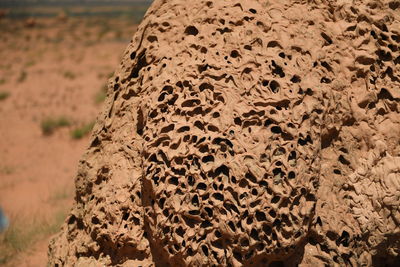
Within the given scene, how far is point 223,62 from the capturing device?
8.62 ft

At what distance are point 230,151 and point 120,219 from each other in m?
0.83

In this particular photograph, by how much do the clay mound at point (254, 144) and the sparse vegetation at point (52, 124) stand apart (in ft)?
25.5

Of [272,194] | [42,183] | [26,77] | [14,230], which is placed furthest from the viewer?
[26,77]

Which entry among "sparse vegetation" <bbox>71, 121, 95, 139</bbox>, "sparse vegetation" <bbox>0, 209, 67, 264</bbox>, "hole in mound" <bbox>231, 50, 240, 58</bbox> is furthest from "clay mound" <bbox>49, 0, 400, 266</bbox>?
"sparse vegetation" <bbox>71, 121, 95, 139</bbox>

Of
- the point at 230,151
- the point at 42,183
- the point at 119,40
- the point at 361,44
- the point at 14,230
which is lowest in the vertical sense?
the point at 119,40

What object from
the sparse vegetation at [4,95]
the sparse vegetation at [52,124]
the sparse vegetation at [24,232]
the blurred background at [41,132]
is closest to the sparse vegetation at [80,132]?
the blurred background at [41,132]

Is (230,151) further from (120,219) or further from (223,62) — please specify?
(120,219)

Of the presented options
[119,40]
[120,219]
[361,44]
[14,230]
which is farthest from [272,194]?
[119,40]

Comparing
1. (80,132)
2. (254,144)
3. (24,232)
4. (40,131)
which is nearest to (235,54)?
(254,144)

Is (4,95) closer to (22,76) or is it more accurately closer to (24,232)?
(22,76)

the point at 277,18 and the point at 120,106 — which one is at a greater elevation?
the point at 277,18

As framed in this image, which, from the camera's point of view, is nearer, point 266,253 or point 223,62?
point 266,253

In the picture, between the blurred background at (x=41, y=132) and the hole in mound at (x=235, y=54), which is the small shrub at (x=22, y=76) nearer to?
the blurred background at (x=41, y=132)

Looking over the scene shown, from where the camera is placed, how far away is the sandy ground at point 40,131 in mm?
5090
